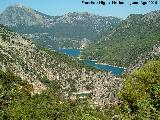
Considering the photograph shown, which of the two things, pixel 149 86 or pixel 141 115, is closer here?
pixel 141 115

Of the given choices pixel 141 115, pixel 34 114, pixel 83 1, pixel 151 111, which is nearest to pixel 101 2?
pixel 83 1

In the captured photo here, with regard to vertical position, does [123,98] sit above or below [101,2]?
below

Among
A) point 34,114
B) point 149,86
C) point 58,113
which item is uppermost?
point 149,86

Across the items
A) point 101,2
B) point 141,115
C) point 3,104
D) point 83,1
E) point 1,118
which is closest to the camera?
point 101,2

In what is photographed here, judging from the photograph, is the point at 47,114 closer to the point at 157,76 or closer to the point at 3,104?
the point at 3,104

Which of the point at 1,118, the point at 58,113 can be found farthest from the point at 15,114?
the point at 58,113

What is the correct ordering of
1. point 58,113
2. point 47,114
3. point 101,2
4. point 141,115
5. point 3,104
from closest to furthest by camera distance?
point 101,2 < point 141,115 < point 3,104 < point 47,114 < point 58,113

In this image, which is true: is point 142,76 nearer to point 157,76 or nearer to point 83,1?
point 157,76

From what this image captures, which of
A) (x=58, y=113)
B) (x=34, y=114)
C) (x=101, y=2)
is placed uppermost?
(x=101, y=2)

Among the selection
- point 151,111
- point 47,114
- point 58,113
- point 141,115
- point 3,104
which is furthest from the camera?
point 58,113
